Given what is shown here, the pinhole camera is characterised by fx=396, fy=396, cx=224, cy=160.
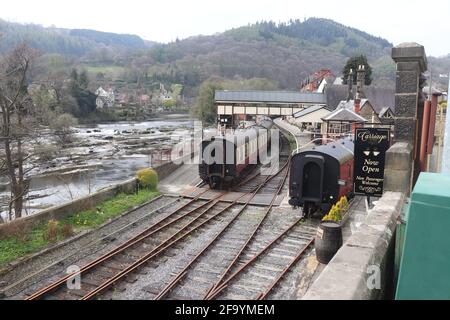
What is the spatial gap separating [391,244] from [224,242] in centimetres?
883

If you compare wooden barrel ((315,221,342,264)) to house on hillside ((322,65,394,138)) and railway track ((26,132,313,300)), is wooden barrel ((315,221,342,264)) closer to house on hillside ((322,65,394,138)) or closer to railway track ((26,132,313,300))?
railway track ((26,132,313,300))

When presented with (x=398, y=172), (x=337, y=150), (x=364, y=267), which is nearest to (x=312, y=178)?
(x=337, y=150)

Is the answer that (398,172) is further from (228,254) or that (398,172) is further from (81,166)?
(81,166)

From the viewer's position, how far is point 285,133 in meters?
46.6

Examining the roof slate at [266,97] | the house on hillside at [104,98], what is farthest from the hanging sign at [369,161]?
the house on hillside at [104,98]

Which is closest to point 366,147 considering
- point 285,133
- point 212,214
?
point 212,214

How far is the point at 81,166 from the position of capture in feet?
136

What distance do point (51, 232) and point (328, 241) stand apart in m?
9.12

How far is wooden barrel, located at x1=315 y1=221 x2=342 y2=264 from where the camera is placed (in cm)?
855

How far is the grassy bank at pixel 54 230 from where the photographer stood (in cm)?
1202

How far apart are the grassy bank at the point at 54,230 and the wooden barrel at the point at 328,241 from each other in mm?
8609
